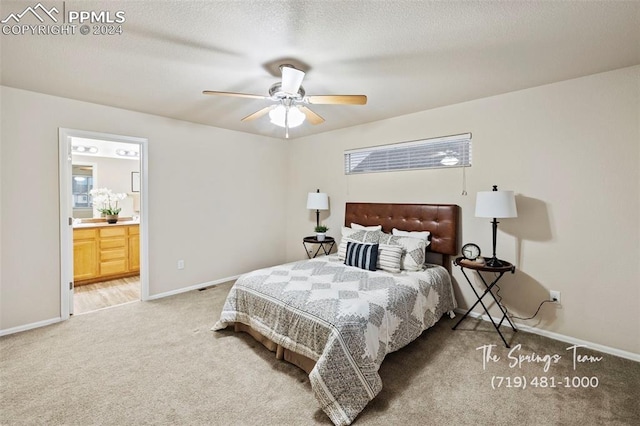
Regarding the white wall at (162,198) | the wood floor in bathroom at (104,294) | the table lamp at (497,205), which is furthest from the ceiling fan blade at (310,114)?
the wood floor in bathroom at (104,294)

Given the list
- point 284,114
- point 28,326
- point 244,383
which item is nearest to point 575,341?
point 244,383

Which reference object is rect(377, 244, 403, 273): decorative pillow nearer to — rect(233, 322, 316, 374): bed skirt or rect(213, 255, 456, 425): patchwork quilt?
rect(213, 255, 456, 425): patchwork quilt

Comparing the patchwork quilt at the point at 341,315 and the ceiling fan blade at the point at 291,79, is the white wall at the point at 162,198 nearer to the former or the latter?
the patchwork quilt at the point at 341,315

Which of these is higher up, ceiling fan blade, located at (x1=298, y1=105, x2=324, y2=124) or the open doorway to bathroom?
ceiling fan blade, located at (x1=298, y1=105, x2=324, y2=124)

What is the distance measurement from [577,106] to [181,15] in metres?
3.34

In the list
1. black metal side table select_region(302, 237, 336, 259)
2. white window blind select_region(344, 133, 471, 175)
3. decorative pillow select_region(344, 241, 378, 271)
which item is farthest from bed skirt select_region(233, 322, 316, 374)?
white window blind select_region(344, 133, 471, 175)

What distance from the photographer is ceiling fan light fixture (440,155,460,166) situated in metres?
3.44

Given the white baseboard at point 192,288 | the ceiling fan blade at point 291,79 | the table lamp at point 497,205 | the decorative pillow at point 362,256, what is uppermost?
the ceiling fan blade at point 291,79

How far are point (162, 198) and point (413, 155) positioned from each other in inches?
134

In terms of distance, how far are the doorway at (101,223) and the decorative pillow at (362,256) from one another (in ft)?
8.80

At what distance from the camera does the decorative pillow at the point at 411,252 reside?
311 cm

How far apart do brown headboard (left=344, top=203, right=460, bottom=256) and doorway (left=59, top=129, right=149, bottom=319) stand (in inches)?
117

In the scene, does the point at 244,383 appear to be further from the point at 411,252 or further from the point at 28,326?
the point at 28,326

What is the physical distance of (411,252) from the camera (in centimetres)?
315
